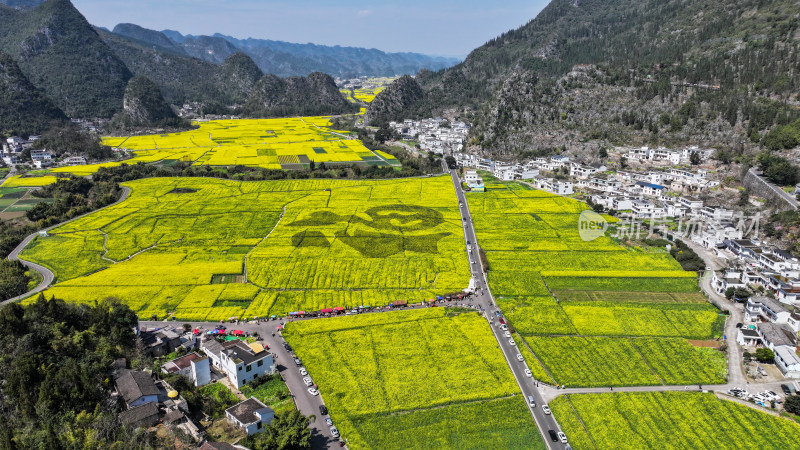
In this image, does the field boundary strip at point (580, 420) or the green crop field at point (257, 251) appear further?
the green crop field at point (257, 251)

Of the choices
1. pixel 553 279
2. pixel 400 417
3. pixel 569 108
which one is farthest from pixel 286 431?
pixel 569 108

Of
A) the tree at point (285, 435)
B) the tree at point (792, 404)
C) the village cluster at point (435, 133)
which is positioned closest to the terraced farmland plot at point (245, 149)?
the village cluster at point (435, 133)

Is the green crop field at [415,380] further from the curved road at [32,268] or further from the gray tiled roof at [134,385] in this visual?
the curved road at [32,268]

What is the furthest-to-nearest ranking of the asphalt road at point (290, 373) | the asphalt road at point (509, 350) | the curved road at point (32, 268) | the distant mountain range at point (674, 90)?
the distant mountain range at point (674, 90)
the curved road at point (32, 268)
the asphalt road at point (509, 350)
the asphalt road at point (290, 373)

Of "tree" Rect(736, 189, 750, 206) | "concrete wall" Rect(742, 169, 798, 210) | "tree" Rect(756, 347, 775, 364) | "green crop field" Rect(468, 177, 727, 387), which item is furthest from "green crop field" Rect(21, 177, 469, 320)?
"concrete wall" Rect(742, 169, 798, 210)

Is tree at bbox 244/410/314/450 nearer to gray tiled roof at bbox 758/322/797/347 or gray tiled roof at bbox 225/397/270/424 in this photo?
gray tiled roof at bbox 225/397/270/424

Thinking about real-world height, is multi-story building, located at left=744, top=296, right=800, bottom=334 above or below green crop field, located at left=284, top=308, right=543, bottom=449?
above
